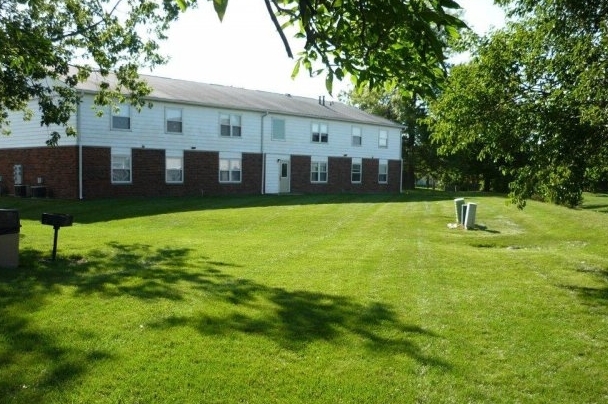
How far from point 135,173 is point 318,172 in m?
13.8

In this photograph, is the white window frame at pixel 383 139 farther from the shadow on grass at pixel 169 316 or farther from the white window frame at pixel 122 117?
the shadow on grass at pixel 169 316

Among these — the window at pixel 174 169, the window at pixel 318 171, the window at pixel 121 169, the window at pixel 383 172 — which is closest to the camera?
the window at pixel 121 169

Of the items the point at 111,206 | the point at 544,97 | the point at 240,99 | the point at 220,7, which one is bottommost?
the point at 111,206

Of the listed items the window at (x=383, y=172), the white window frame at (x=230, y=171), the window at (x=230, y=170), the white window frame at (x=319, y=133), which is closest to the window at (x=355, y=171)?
the window at (x=383, y=172)

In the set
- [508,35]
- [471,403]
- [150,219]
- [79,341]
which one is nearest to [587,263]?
[508,35]

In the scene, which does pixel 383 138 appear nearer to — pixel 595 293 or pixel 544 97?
pixel 544 97

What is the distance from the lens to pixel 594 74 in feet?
28.0

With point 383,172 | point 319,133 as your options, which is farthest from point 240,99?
point 383,172

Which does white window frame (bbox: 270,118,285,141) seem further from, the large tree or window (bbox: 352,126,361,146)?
the large tree

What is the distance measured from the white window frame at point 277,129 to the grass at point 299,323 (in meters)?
21.8

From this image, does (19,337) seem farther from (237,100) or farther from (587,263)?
(237,100)

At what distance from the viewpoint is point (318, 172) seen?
37.4 metres

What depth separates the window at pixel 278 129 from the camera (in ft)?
112

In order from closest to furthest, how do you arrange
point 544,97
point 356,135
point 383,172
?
point 544,97, point 356,135, point 383,172
